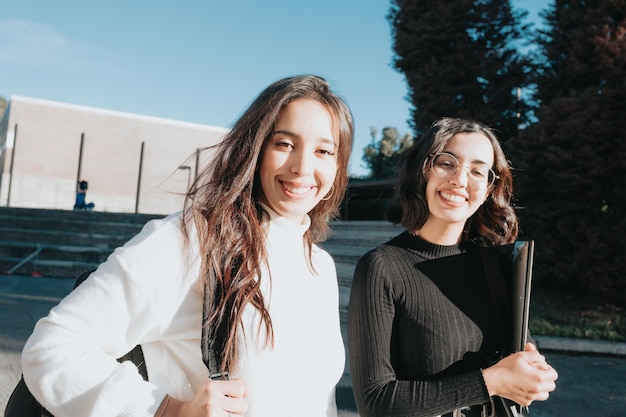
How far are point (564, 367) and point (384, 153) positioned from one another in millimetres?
17052

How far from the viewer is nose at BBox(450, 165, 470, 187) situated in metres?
1.73

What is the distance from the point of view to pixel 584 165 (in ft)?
21.5

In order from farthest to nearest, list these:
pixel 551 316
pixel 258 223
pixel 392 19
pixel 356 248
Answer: pixel 392 19 → pixel 356 248 → pixel 551 316 → pixel 258 223

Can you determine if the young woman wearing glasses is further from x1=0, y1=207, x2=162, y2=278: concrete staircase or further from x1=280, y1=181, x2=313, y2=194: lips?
x1=0, y1=207, x2=162, y2=278: concrete staircase

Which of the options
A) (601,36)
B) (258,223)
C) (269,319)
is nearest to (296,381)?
(269,319)

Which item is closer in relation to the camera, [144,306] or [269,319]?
[144,306]

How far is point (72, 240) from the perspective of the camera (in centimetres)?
1018

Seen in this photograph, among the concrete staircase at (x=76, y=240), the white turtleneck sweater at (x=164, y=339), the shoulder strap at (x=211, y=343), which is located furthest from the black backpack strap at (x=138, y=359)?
the concrete staircase at (x=76, y=240)

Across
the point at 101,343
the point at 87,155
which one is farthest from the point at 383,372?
the point at 87,155

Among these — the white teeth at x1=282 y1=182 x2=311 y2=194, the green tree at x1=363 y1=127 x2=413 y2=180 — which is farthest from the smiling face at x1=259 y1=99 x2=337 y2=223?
the green tree at x1=363 y1=127 x2=413 y2=180

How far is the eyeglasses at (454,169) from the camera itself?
1.75 meters

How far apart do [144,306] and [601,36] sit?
7.80 metres

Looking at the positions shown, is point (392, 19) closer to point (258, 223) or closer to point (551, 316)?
point (551, 316)

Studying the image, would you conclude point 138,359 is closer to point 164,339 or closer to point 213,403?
point 164,339
